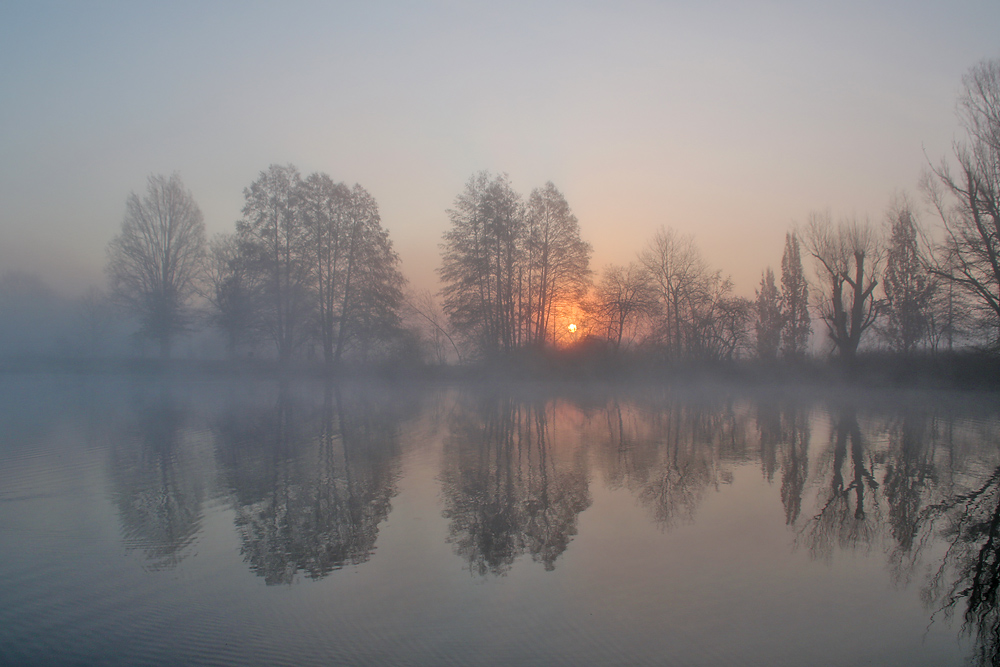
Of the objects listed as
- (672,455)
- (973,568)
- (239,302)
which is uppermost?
(239,302)

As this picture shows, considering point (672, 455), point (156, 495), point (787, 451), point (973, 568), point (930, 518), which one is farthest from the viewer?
point (787, 451)

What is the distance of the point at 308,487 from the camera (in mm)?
7406

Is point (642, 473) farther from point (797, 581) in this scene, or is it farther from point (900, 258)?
point (900, 258)

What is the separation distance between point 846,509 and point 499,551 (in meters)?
4.17

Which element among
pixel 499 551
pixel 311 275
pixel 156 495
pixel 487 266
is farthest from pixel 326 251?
pixel 499 551

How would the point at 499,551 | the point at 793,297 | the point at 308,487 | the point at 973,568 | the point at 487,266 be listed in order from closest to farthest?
the point at 973,568
the point at 499,551
the point at 308,487
the point at 487,266
the point at 793,297

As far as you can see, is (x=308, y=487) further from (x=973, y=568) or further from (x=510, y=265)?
(x=510, y=265)

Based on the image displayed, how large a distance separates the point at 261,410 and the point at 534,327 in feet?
59.7

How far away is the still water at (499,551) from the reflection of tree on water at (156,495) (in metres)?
0.05

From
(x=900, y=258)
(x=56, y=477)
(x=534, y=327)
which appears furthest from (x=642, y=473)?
(x=900, y=258)

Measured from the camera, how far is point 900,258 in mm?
32906

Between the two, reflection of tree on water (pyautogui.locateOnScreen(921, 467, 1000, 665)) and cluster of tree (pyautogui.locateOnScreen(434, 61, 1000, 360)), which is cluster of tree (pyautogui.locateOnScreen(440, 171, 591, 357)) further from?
reflection of tree on water (pyautogui.locateOnScreen(921, 467, 1000, 665))

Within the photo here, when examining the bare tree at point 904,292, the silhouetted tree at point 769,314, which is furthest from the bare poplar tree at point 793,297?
the bare tree at point 904,292

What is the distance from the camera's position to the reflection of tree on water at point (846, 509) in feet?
17.7
